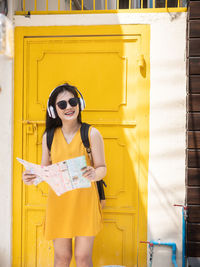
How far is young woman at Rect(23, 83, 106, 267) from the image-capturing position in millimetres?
2750

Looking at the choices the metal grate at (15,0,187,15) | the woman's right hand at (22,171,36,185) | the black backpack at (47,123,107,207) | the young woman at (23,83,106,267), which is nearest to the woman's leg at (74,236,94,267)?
the young woman at (23,83,106,267)

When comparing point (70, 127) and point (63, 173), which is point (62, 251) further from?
point (70, 127)

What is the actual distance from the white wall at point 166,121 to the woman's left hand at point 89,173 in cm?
90

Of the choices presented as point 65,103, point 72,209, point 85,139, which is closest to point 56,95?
point 65,103

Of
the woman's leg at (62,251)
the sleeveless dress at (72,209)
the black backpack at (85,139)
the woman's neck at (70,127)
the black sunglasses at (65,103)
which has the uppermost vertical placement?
the black sunglasses at (65,103)

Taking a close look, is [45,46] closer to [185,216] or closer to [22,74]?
[22,74]

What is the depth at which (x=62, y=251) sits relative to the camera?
9.50ft

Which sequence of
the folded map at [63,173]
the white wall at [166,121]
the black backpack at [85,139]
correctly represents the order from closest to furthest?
the folded map at [63,173] → the black backpack at [85,139] → the white wall at [166,121]

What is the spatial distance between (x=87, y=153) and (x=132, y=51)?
4.24ft

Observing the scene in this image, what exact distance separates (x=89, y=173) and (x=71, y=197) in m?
0.33

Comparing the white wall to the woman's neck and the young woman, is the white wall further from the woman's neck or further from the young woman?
the woman's neck

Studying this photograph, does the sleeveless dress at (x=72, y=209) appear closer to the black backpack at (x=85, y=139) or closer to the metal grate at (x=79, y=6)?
the black backpack at (x=85, y=139)

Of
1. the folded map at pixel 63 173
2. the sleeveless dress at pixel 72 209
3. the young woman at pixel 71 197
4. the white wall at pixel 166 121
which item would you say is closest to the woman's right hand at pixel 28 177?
the young woman at pixel 71 197

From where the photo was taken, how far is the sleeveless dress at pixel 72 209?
2748 millimetres
